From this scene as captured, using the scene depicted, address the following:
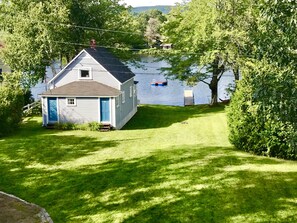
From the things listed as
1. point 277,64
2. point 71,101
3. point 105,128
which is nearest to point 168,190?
point 277,64

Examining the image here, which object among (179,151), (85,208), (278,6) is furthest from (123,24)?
(278,6)

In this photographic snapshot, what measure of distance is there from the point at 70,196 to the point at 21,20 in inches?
971

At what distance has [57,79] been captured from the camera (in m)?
30.6

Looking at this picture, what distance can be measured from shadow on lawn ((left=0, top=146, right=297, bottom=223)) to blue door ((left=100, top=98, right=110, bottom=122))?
9590 millimetres

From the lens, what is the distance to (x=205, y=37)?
34.7 m

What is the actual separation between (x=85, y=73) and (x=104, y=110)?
4.49m

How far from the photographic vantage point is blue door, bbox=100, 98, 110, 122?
2817 centimetres

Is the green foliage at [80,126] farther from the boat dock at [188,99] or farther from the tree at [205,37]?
the boat dock at [188,99]

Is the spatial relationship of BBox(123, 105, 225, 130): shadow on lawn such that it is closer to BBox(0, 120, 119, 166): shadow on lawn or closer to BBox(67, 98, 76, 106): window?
BBox(67, 98, 76, 106): window

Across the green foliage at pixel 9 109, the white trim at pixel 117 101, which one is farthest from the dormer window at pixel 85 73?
the green foliage at pixel 9 109

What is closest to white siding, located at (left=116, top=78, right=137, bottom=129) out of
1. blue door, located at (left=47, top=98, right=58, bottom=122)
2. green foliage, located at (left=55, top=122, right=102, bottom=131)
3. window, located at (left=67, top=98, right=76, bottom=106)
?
green foliage, located at (left=55, top=122, right=102, bottom=131)

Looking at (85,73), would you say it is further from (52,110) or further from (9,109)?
(9,109)

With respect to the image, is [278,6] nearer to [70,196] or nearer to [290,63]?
[290,63]

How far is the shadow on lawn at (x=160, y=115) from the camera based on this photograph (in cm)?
3075
